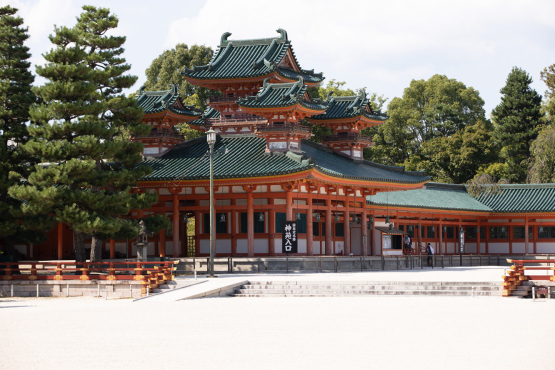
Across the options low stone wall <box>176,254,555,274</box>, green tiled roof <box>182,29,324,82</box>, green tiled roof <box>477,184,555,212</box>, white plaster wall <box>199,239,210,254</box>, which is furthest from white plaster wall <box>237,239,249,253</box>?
green tiled roof <box>477,184,555,212</box>

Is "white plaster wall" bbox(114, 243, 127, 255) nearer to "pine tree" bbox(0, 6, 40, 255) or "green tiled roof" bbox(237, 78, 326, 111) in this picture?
"pine tree" bbox(0, 6, 40, 255)

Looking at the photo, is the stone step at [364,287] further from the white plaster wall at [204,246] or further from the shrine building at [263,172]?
the white plaster wall at [204,246]

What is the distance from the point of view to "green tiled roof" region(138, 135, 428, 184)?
3841 centimetres

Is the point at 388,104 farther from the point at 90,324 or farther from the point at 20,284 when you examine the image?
the point at 90,324

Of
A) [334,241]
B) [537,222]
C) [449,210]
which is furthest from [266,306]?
[537,222]

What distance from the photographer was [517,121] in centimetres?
7756

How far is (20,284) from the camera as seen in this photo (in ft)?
106

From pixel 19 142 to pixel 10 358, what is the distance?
910 inches

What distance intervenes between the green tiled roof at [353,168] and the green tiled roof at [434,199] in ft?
7.27

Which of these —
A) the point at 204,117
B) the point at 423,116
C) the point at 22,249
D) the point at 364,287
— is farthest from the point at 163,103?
the point at 423,116

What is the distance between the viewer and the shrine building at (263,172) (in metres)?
39.5

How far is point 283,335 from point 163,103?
27.4 metres

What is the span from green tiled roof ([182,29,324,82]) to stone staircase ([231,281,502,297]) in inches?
674

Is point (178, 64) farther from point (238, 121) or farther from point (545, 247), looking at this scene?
point (545, 247)
